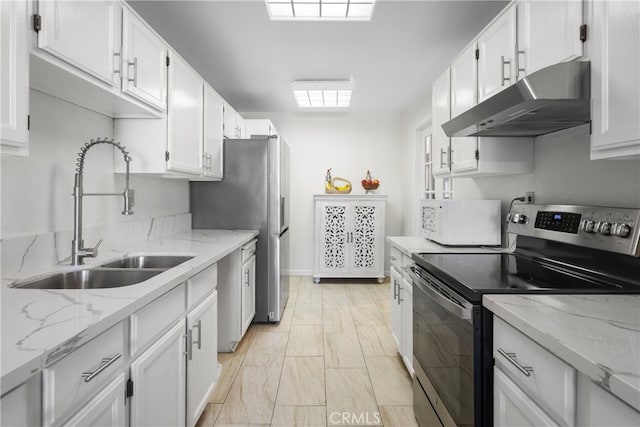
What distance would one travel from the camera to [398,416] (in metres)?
1.92

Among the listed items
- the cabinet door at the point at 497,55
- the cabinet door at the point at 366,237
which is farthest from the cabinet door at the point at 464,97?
the cabinet door at the point at 366,237

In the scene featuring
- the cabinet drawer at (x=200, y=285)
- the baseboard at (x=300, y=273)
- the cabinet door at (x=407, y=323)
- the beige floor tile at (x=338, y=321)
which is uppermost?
the cabinet drawer at (x=200, y=285)

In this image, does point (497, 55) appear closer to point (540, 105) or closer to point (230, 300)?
point (540, 105)

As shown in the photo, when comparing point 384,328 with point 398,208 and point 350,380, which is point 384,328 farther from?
point 398,208

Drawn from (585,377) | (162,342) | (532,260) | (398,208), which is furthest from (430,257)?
(398,208)

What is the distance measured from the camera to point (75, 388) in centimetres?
84

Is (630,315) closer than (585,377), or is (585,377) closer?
(585,377)

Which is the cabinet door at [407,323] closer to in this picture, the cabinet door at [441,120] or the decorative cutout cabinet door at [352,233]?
the cabinet door at [441,120]

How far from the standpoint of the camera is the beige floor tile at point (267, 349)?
2550mm

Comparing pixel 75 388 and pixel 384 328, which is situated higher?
pixel 75 388

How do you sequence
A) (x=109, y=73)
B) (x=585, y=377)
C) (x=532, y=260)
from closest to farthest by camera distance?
(x=585, y=377) < (x=109, y=73) < (x=532, y=260)

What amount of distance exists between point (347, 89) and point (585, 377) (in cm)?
355

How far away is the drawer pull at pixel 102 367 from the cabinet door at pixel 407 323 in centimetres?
161

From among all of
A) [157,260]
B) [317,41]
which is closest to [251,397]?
[157,260]
